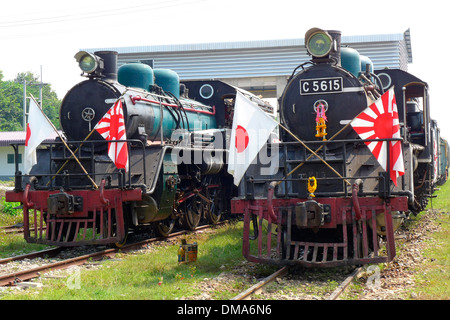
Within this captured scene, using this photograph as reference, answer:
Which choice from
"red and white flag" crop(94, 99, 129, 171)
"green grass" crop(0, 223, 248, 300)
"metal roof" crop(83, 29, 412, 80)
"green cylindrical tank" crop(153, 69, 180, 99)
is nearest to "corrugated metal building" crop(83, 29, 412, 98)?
"metal roof" crop(83, 29, 412, 80)

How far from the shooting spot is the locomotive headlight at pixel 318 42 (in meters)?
8.62

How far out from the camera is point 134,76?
11.6 metres

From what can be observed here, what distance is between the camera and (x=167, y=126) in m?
11.6

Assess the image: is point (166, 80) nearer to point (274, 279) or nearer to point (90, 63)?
point (90, 63)

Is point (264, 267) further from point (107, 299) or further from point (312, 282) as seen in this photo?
point (107, 299)

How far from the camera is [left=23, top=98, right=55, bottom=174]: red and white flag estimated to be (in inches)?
392

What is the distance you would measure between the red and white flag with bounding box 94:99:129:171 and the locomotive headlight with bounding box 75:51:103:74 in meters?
1.43

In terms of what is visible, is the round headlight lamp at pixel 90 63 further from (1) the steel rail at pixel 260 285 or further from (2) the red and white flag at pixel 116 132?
(1) the steel rail at pixel 260 285

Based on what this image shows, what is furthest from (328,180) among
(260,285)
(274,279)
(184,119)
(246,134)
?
(184,119)

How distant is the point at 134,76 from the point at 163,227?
10.8 feet

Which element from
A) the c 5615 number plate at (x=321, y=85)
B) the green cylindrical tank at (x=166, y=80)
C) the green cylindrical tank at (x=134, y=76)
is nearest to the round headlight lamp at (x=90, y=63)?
the green cylindrical tank at (x=134, y=76)

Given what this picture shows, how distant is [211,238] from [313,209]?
13.5 feet

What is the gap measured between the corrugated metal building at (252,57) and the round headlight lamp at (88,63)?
13.5 metres

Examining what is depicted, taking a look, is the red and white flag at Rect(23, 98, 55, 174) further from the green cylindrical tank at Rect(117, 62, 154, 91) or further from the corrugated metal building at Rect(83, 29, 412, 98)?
the corrugated metal building at Rect(83, 29, 412, 98)
